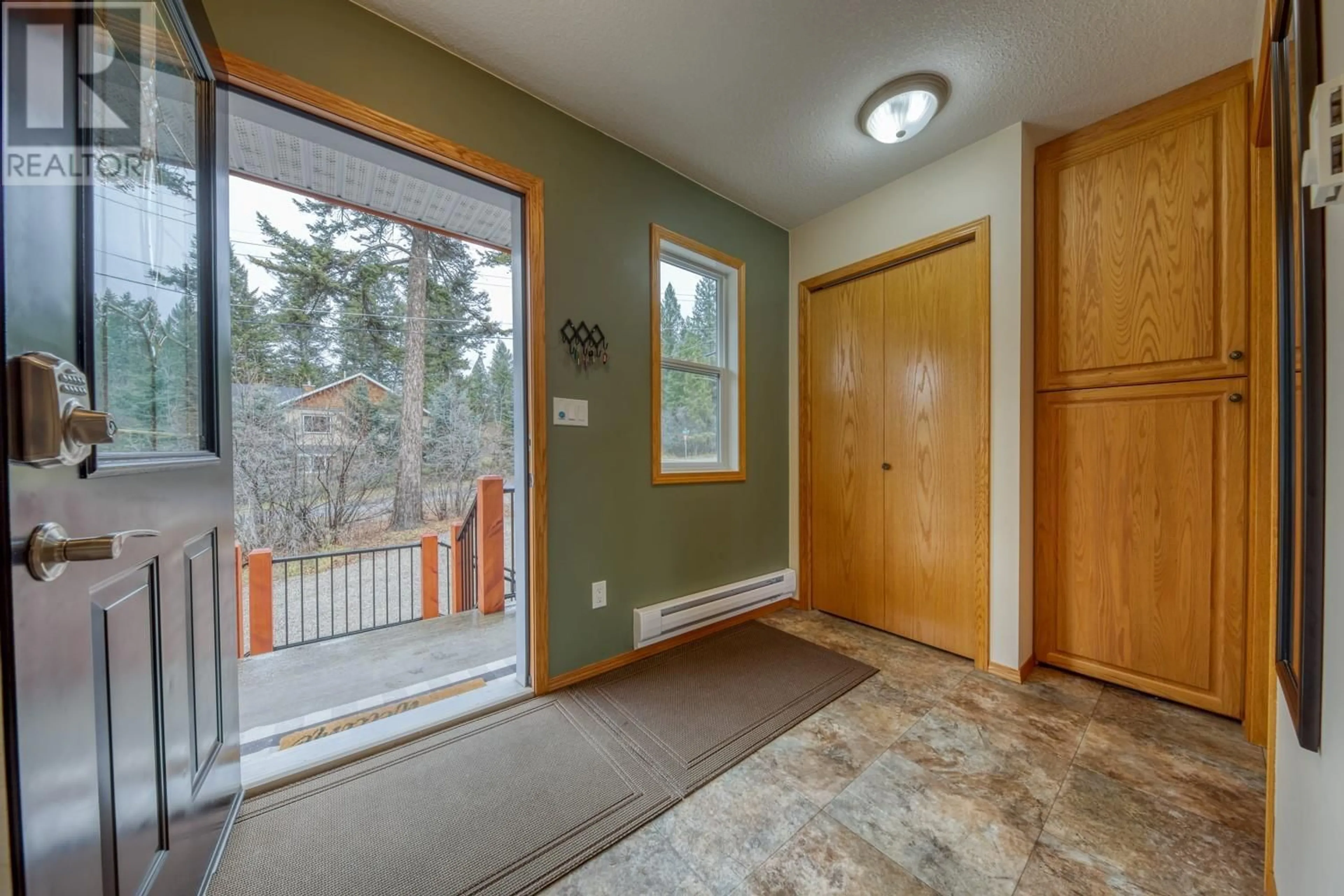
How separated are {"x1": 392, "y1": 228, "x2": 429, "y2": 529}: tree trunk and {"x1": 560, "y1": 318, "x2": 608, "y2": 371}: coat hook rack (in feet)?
5.46

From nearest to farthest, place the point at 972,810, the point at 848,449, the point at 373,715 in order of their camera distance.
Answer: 1. the point at 972,810
2. the point at 373,715
3. the point at 848,449

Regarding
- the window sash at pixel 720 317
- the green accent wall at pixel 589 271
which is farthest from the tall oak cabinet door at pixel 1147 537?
the window sash at pixel 720 317

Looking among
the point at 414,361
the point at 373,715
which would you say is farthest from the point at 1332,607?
the point at 414,361

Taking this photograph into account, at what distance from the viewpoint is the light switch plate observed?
1.92 meters

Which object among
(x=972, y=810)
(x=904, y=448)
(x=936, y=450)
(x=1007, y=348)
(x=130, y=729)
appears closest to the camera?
(x=130, y=729)

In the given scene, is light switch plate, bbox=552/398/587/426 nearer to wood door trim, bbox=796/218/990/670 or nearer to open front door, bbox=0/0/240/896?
open front door, bbox=0/0/240/896

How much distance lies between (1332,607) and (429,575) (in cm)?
398

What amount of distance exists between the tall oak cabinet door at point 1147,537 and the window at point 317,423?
3.86 metres

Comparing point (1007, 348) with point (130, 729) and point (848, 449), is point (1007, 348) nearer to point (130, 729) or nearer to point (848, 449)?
point (848, 449)

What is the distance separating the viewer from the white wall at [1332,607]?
583 mm

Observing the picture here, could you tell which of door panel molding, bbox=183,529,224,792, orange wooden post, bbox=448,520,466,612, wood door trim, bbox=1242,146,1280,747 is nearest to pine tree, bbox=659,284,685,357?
door panel molding, bbox=183,529,224,792

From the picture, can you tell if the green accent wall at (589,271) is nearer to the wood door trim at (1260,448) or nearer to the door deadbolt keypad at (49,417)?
the door deadbolt keypad at (49,417)

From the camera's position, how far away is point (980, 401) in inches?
82.0

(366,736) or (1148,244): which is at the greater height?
(1148,244)
